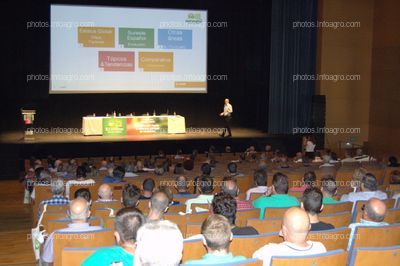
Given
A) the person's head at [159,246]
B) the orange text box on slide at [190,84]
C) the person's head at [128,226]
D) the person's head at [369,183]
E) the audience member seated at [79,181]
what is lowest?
the audience member seated at [79,181]

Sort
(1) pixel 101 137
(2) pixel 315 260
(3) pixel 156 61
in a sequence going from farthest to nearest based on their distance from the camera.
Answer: (3) pixel 156 61 → (1) pixel 101 137 → (2) pixel 315 260

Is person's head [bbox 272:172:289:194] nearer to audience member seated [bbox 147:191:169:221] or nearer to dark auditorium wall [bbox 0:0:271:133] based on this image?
audience member seated [bbox 147:191:169:221]

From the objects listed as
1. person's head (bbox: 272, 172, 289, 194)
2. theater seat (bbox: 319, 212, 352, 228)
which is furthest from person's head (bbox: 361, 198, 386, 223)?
person's head (bbox: 272, 172, 289, 194)

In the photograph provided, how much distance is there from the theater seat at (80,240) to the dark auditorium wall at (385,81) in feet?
43.8

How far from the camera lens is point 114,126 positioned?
49.9 feet

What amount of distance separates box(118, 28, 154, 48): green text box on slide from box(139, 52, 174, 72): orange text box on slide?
0.30 meters

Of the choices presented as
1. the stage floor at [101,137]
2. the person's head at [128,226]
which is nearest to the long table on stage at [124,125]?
the stage floor at [101,137]

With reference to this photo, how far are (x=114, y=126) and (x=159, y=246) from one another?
13.1m

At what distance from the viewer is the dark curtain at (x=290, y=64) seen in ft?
55.3

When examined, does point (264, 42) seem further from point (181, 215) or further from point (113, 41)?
point (181, 215)

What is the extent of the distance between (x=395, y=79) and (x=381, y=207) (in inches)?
492

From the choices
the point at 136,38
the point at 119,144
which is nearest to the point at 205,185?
the point at 119,144

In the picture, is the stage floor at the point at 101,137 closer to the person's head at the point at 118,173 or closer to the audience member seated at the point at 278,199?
the person's head at the point at 118,173

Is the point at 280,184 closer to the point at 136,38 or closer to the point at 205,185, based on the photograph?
the point at 205,185
